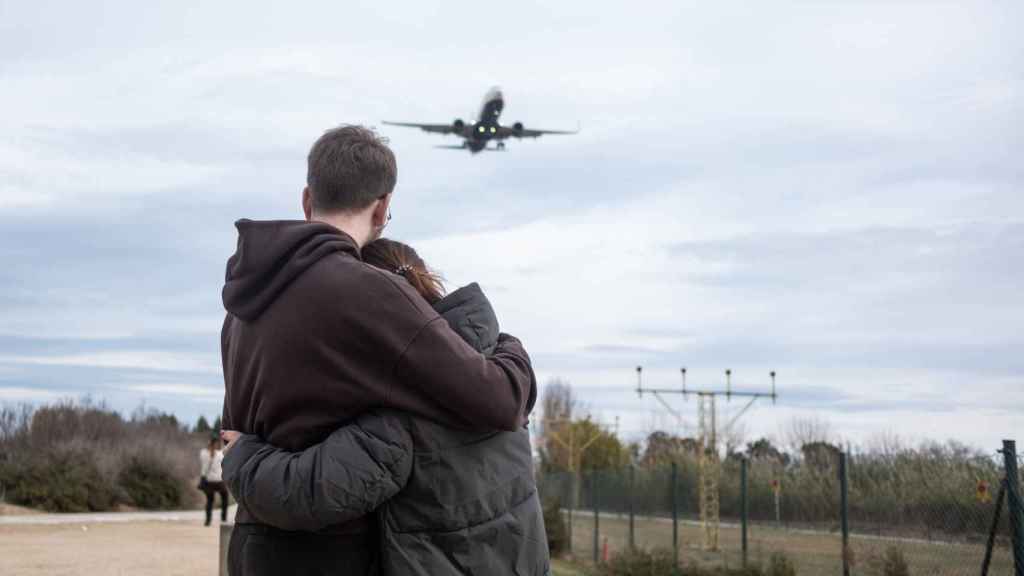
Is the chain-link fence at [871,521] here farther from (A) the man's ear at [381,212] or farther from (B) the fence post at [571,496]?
(A) the man's ear at [381,212]

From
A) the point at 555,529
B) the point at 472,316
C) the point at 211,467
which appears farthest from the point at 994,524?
the point at 555,529

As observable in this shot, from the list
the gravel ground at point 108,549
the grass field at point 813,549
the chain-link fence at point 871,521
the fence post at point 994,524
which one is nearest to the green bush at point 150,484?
the gravel ground at point 108,549

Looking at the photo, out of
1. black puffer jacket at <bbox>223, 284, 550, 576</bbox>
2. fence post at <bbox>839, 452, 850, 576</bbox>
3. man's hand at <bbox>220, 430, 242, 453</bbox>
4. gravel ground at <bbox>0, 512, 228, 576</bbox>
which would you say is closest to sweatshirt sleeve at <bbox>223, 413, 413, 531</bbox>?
black puffer jacket at <bbox>223, 284, 550, 576</bbox>

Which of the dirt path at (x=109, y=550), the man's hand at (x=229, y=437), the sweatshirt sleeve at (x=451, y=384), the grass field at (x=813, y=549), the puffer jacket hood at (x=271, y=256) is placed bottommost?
the dirt path at (x=109, y=550)

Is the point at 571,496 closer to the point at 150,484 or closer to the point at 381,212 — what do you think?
the point at 150,484

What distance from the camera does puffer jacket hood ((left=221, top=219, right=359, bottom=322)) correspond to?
89.9 inches

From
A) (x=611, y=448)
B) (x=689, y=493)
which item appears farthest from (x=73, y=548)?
(x=611, y=448)

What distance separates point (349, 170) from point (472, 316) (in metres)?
0.40

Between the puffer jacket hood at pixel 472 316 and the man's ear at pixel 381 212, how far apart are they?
24cm

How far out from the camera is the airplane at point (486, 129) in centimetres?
4209

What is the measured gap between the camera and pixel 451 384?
84.7 inches

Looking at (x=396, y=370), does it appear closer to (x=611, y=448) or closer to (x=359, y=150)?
(x=359, y=150)

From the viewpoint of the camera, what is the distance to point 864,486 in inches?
543

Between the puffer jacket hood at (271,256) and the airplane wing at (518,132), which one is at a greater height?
the airplane wing at (518,132)
